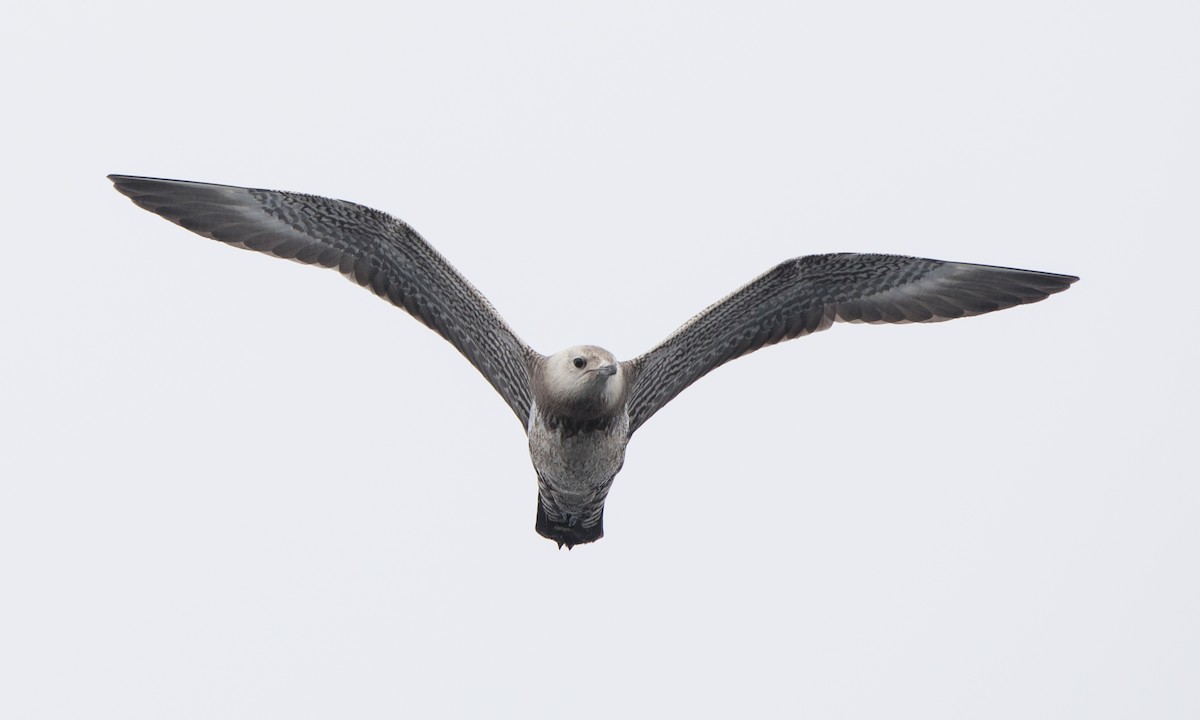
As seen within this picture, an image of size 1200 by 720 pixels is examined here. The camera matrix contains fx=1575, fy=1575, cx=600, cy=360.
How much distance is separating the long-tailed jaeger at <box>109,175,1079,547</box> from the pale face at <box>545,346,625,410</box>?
0.13ft

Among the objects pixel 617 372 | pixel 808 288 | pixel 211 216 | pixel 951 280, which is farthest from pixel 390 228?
pixel 951 280

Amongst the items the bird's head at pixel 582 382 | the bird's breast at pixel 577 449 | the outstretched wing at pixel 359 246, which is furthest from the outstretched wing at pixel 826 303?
the outstretched wing at pixel 359 246

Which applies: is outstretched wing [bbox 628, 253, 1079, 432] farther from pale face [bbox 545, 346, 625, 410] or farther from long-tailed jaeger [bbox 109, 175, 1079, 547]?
pale face [bbox 545, 346, 625, 410]

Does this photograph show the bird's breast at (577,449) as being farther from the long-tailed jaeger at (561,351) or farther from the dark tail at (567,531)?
the dark tail at (567,531)

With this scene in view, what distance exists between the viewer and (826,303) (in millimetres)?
14148

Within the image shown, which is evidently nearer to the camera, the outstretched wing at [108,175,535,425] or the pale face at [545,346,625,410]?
the pale face at [545,346,625,410]

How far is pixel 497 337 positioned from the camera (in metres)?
13.7

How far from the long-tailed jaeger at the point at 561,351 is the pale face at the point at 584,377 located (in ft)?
0.13

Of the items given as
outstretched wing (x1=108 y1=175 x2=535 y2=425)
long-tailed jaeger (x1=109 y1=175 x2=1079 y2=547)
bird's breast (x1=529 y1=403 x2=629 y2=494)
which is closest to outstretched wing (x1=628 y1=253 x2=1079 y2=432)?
long-tailed jaeger (x1=109 y1=175 x2=1079 y2=547)

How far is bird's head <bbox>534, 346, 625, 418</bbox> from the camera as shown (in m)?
12.4

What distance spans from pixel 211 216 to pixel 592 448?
388 centimetres

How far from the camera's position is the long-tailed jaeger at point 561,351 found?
13.2 meters

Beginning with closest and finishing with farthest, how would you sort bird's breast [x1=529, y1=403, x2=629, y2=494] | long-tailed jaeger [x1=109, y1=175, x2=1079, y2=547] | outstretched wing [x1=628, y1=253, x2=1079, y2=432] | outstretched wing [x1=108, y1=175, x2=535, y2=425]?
bird's breast [x1=529, y1=403, x2=629, y2=494], long-tailed jaeger [x1=109, y1=175, x2=1079, y2=547], outstretched wing [x1=108, y1=175, x2=535, y2=425], outstretched wing [x1=628, y1=253, x2=1079, y2=432]

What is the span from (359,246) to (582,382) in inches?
102
